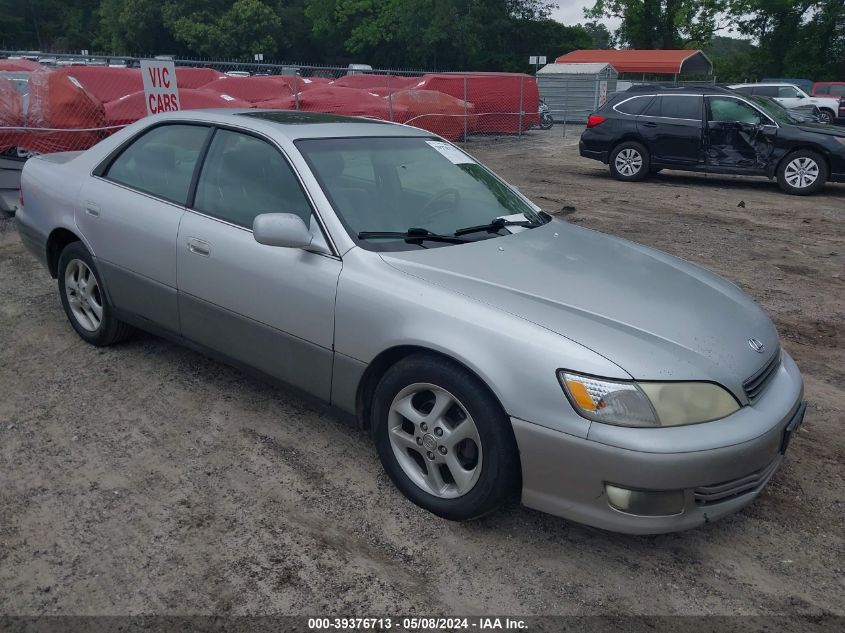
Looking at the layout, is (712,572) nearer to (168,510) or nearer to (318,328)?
(318,328)

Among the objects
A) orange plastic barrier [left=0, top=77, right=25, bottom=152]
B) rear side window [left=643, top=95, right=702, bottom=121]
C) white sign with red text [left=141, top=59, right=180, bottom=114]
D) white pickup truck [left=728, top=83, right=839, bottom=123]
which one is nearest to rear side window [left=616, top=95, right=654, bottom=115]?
rear side window [left=643, top=95, right=702, bottom=121]

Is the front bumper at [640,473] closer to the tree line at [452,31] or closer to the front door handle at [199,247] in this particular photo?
the front door handle at [199,247]

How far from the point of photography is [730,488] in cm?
276

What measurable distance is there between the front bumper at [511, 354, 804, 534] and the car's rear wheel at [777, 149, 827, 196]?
10.7 meters

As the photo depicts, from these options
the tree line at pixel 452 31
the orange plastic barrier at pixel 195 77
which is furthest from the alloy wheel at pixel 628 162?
the tree line at pixel 452 31

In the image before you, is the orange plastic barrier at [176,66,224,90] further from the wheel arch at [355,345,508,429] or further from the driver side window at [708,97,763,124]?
the wheel arch at [355,345,508,429]

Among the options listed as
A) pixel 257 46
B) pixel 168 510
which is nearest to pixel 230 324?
pixel 168 510

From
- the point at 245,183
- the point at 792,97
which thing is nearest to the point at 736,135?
the point at 245,183

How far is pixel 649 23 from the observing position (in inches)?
2419

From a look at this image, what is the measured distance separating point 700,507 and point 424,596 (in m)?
1.06

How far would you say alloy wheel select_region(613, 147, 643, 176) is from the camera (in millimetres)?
13469

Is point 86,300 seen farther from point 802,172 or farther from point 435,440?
point 802,172

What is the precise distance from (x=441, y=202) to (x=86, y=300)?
245 cm

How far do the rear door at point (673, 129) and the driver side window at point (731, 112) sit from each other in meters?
0.22
